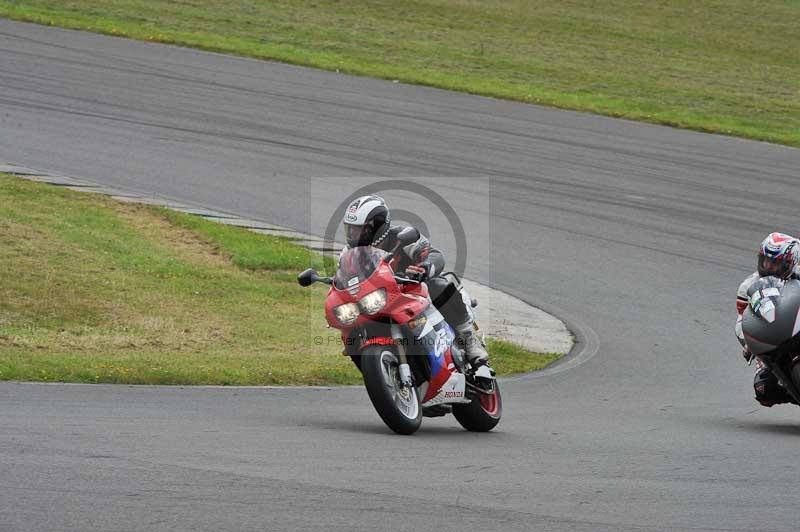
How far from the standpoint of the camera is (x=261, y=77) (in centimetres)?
2909

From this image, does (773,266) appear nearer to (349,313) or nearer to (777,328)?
(777,328)

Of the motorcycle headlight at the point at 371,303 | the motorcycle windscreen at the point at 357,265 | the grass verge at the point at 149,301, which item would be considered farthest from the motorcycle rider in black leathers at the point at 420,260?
the grass verge at the point at 149,301

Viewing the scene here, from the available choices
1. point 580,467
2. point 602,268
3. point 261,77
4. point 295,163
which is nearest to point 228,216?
point 295,163

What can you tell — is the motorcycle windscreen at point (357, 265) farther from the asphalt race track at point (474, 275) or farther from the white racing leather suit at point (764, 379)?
the white racing leather suit at point (764, 379)

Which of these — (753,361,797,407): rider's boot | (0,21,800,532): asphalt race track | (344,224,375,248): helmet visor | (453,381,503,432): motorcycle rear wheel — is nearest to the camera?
(0,21,800,532): asphalt race track

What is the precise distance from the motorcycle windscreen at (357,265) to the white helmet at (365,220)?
0.29ft

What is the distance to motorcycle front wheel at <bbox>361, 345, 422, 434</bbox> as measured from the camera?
29.4 ft

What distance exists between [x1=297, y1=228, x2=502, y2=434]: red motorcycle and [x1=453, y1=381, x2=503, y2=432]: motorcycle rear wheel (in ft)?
0.77

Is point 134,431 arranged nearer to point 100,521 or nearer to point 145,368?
point 100,521

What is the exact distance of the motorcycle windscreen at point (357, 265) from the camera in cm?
934

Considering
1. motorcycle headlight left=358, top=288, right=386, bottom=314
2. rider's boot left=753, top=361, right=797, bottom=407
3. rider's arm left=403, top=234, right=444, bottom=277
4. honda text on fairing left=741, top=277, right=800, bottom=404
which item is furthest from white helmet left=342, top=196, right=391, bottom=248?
rider's boot left=753, top=361, right=797, bottom=407

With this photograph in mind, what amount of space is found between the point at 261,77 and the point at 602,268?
12688 mm

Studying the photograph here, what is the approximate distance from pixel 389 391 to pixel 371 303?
0.64 m

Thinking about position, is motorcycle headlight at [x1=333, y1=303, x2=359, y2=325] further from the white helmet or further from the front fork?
the white helmet
